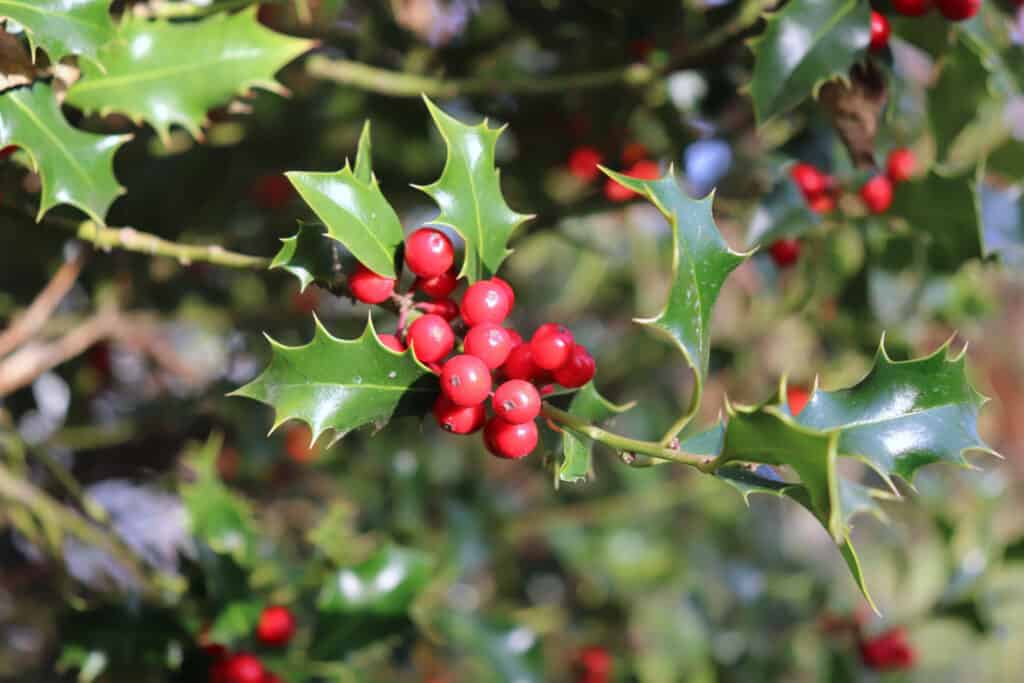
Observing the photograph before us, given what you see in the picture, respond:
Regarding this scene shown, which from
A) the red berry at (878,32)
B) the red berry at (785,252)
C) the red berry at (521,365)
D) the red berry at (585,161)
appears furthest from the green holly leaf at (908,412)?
the red berry at (585,161)

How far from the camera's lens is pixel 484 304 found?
31.3 inches

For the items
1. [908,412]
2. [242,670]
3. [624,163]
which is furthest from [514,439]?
[624,163]

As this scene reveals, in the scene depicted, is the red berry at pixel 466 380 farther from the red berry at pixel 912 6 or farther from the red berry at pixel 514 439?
the red berry at pixel 912 6

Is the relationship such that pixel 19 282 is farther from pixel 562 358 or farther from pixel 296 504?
pixel 562 358

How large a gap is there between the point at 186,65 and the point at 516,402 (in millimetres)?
546

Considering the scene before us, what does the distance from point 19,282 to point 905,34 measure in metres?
1.35

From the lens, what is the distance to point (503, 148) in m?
1.99

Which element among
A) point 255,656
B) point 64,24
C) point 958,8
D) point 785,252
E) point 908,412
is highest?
point 64,24

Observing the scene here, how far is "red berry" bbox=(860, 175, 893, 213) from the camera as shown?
131 centimetres

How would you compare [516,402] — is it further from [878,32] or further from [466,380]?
[878,32]

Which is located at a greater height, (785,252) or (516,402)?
(516,402)

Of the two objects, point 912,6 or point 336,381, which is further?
point 912,6

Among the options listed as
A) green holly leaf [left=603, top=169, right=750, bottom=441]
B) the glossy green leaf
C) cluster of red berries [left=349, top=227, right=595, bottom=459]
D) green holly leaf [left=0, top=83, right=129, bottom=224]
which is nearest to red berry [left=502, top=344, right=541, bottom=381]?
cluster of red berries [left=349, top=227, right=595, bottom=459]

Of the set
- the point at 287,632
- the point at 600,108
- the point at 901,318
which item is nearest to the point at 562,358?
the point at 287,632
